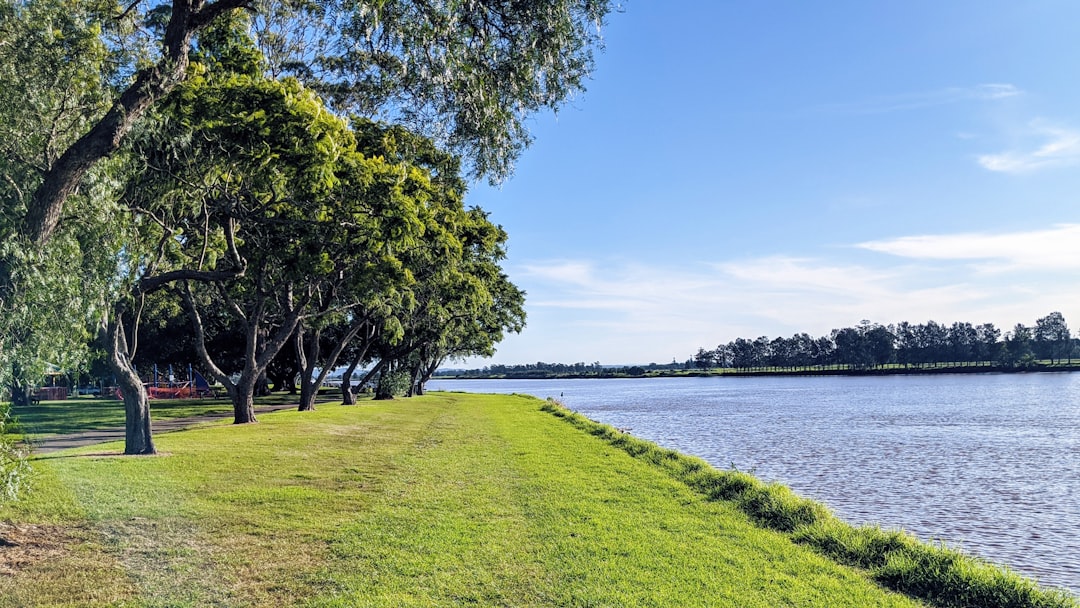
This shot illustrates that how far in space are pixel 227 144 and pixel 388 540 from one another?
955 cm

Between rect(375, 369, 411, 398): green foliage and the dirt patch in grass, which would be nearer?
the dirt patch in grass

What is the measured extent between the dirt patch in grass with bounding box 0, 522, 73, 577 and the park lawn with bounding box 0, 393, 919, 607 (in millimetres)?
55

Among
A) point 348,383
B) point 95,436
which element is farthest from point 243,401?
point 348,383

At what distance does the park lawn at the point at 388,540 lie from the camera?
8.03 metres

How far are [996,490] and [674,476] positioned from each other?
8.83m

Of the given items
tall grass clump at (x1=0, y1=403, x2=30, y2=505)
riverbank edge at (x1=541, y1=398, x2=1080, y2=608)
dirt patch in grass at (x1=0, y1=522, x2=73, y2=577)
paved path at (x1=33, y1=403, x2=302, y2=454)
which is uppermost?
tall grass clump at (x1=0, y1=403, x2=30, y2=505)

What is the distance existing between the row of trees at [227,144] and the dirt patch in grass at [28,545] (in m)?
2.01

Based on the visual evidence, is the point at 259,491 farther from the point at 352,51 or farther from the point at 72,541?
the point at 352,51

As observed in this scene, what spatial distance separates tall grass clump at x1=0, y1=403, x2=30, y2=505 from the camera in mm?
7781

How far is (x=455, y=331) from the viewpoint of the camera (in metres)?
53.9

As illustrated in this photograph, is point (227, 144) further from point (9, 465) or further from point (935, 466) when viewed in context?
point (935, 466)

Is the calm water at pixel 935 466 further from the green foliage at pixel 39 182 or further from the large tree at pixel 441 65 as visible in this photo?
the green foliage at pixel 39 182

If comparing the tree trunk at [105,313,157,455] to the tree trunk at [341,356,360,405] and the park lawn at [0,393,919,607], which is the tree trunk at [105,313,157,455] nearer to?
the park lawn at [0,393,919,607]

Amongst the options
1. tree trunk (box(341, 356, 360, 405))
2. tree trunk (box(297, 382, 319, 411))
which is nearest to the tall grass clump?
tree trunk (box(297, 382, 319, 411))
